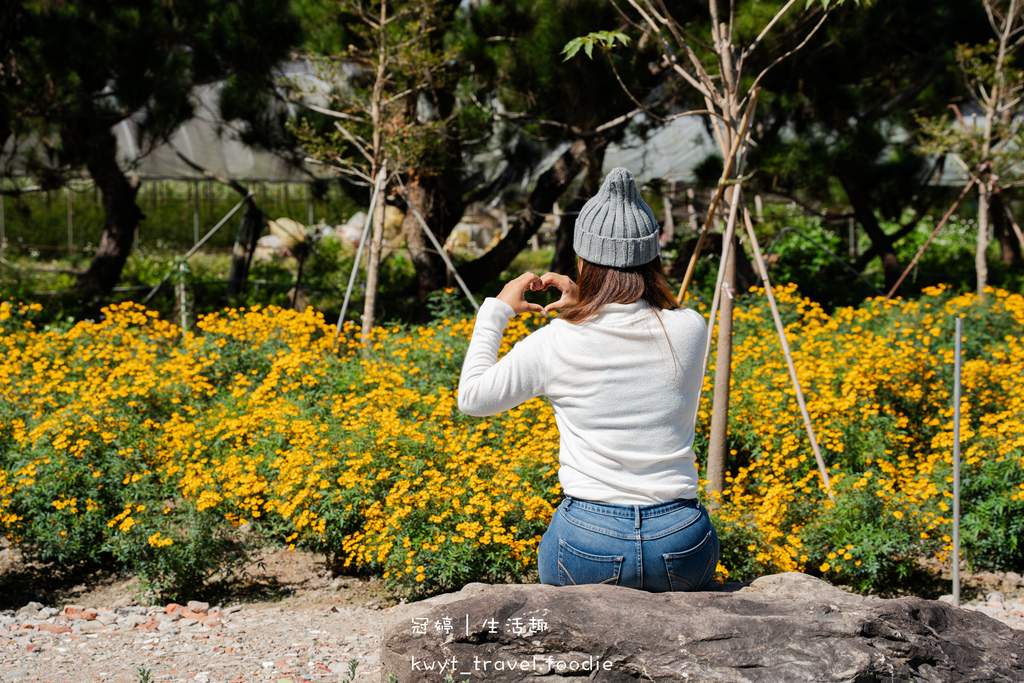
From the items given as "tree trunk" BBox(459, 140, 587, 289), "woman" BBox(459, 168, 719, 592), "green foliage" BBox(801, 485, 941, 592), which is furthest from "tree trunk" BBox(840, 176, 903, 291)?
"woman" BBox(459, 168, 719, 592)

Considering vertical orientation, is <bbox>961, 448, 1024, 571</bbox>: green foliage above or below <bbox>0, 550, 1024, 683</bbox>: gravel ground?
above

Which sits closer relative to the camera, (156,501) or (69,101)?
(156,501)

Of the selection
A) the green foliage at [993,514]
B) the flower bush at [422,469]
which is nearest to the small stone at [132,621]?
the flower bush at [422,469]

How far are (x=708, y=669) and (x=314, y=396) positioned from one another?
11.2 ft

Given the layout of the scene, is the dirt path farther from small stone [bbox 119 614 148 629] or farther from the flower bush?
the flower bush

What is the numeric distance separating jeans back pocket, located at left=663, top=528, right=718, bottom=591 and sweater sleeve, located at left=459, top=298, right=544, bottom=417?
0.49m

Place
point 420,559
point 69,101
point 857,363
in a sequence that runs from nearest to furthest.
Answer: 1. point 420,559
2. point 857,363
3. point 69,101

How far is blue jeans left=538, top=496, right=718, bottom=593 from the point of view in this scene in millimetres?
1740

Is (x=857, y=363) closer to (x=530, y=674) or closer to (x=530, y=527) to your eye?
(x=530, y=527)

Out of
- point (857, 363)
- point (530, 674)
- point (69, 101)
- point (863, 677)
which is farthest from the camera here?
point (69, 101)

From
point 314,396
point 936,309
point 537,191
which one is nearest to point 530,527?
point 314,396

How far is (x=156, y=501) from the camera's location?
352 centimetres

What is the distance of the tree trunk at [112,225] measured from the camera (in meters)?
8.38

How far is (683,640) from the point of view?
175 cm
